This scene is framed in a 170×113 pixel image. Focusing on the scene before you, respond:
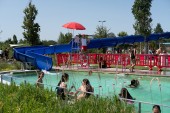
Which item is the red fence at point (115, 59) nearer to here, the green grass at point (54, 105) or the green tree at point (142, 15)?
the green tree at point (142, 15)

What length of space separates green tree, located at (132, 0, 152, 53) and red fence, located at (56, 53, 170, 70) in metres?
8.89

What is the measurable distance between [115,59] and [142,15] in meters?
9.33

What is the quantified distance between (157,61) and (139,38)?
14.8 metres

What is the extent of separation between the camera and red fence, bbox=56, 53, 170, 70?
19.2 metres

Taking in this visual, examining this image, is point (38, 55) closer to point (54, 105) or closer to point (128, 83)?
point (128, 83)

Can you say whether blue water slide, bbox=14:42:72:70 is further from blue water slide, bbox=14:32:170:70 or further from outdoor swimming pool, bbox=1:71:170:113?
outdoor swimming pool, bbox=1:71:170:113

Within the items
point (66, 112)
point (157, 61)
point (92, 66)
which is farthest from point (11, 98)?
point (92, 66)

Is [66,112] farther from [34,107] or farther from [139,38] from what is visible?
[139,38]

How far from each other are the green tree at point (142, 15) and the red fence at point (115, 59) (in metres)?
8.89

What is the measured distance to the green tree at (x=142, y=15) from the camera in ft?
97.8

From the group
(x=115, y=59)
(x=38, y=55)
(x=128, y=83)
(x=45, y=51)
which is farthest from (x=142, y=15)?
(x=128, y=83)

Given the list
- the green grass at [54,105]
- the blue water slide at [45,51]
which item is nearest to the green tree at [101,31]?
the blue water slide at [45,51]

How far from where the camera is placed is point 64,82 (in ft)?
32.5

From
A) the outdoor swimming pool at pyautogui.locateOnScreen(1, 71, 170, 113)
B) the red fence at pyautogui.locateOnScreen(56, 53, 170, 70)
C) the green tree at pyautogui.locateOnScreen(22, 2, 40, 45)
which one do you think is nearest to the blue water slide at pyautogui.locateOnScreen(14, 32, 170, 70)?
the red fence at pyautogui.locateOnScreen(56, 53, 170, 70)
